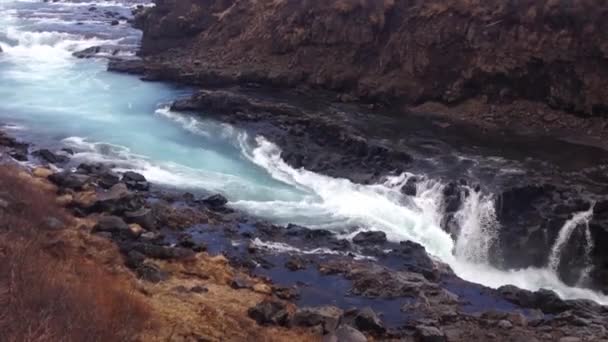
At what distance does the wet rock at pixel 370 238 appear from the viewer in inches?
805

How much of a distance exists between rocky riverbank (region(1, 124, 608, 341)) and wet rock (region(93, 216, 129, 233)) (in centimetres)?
3

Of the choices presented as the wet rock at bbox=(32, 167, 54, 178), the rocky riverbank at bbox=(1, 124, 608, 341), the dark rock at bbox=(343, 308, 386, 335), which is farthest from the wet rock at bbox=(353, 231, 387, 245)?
the wet rock at bbox=(32, 167, 54, 178)

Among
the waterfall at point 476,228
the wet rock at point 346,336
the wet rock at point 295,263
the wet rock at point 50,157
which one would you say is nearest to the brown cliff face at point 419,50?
the waterfall at point 476,228

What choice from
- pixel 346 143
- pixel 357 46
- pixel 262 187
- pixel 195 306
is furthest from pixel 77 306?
pixel 357 46

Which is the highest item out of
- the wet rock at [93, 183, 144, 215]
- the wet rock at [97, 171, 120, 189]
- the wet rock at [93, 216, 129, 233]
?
the wet rock at [97, 171, 120, 189]

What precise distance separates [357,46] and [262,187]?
1332 cm

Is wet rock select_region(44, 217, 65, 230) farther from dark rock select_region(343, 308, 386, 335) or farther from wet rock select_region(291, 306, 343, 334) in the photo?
dark rock select_region(343, 308, 386, 335)

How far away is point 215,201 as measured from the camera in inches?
907

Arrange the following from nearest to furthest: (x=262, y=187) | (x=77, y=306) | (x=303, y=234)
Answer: (x=77, y=306), (x=303, y=234), (x=262, y=187)

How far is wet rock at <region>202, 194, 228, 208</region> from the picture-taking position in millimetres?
22967

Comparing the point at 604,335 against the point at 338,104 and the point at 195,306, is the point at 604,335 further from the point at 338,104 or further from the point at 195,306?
the point at 338,104

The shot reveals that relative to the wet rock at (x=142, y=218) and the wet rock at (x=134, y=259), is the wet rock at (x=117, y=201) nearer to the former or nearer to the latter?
the wet rock at (x=142, y=218)

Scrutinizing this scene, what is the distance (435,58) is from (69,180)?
18272 millimetres

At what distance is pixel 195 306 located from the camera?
15.1 m
